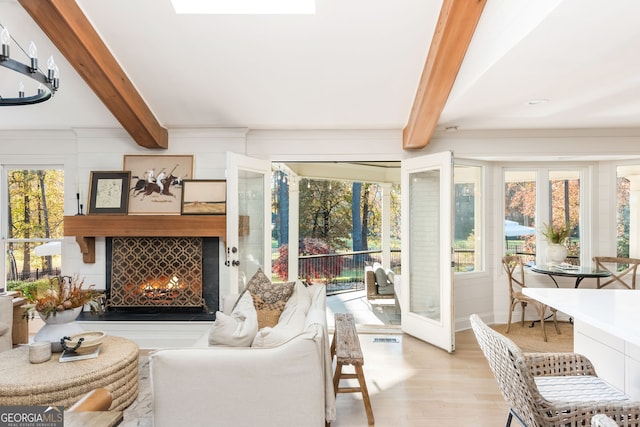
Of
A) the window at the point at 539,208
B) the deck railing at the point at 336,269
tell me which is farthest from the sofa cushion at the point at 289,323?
→ the deck railing at the point at 336,269

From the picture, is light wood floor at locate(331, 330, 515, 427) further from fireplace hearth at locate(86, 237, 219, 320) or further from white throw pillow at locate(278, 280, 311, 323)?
fireplace hearth at locate(86, 237, 219, 320)

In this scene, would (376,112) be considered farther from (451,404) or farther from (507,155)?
(451,404)

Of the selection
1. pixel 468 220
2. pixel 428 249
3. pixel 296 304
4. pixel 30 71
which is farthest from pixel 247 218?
pixel 468 220

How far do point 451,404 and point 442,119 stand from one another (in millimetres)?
2704

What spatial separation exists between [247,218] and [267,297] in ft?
4.15

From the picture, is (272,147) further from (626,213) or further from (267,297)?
(626,213)

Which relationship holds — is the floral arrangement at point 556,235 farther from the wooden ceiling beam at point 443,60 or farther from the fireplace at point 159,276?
the fireplace at point 159,276

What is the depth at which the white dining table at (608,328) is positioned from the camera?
1496mm

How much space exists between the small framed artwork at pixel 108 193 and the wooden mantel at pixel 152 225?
0.68 ft

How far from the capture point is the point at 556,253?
470 cm

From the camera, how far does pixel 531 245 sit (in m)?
5.10

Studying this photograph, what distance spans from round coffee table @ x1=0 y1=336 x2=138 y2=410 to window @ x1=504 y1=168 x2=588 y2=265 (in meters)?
4.57

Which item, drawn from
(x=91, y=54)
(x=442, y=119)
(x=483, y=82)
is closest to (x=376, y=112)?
(x=442, y=119)

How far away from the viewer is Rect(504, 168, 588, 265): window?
5043 mm
